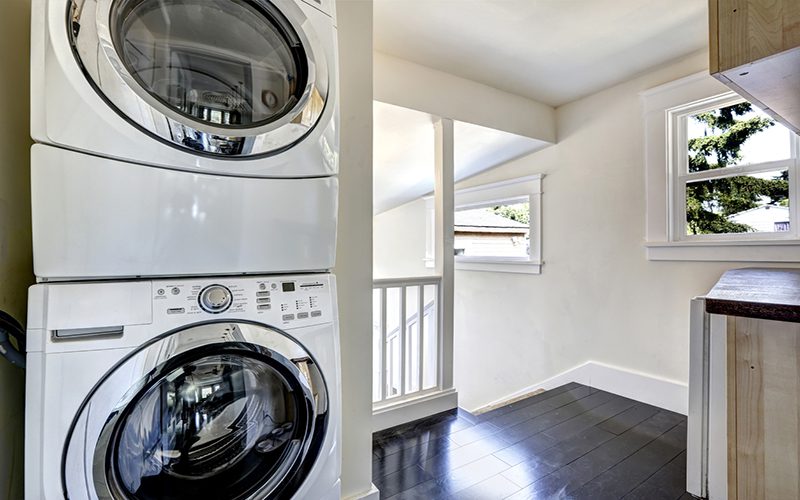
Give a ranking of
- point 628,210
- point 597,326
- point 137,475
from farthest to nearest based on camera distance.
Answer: point 597,326 → point 628,210 → point 137,475

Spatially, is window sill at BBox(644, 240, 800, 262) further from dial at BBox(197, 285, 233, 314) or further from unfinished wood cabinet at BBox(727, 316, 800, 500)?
dial at BBox(197, 285, 233, 314)

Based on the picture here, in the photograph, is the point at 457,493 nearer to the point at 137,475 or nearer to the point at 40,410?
the point at 137,475

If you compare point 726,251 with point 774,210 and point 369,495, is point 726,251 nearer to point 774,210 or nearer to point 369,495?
point 774,210

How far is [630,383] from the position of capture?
8.26ft

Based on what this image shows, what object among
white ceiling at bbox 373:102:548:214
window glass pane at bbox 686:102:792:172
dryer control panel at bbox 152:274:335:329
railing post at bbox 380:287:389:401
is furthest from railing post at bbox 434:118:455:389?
window glass pane at bbox 686:102:792:172

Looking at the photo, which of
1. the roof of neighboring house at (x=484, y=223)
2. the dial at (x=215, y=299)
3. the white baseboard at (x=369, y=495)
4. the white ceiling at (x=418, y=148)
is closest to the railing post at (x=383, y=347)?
the white baseboard at (x=369, y=495)

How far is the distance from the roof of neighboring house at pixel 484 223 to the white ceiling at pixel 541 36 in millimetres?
1228

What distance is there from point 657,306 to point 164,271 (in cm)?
269

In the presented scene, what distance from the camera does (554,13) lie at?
1.80 metres

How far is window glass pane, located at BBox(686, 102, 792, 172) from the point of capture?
2.03 metres

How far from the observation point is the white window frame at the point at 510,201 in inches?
122

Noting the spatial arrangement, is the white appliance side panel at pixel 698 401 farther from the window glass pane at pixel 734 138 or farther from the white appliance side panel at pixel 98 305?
the white appliance side panel at pixel 98 305

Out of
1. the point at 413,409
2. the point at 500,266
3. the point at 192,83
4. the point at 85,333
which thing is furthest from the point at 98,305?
the point at 500,266

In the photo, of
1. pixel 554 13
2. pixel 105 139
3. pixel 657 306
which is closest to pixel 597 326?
pixel 657 306
